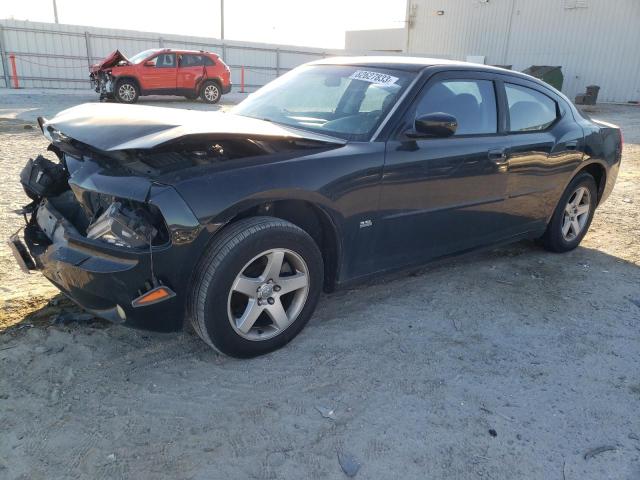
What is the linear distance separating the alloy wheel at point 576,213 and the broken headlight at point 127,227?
3.88m

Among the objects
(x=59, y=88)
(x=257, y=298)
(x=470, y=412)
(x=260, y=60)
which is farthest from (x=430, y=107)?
(x=260, y=60)

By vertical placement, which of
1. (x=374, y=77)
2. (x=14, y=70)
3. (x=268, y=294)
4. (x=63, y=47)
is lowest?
(x=268, y=294)

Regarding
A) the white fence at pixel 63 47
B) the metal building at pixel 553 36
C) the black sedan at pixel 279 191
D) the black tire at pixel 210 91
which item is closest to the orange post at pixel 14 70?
the white fence at pixel 63 47

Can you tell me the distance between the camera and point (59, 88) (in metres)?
21.4

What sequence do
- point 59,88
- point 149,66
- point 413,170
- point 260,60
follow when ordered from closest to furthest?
point 413,170, point 149,66, point 59,88, point 260,60

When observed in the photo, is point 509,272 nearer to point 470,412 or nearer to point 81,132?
point 470,412

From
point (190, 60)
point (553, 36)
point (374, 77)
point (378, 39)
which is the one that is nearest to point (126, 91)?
point (190, 60)

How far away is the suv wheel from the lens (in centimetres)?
1599

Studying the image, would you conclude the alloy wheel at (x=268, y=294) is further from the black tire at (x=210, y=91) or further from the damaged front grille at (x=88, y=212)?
the black tire at (x=210, y=91)

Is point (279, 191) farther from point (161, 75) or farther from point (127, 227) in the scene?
point (161, 75)

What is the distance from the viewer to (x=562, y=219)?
4.79 m

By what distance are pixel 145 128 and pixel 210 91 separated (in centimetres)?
1644

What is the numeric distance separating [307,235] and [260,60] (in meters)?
26.0

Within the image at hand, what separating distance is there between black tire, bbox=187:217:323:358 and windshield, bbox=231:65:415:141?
32.7 inches
